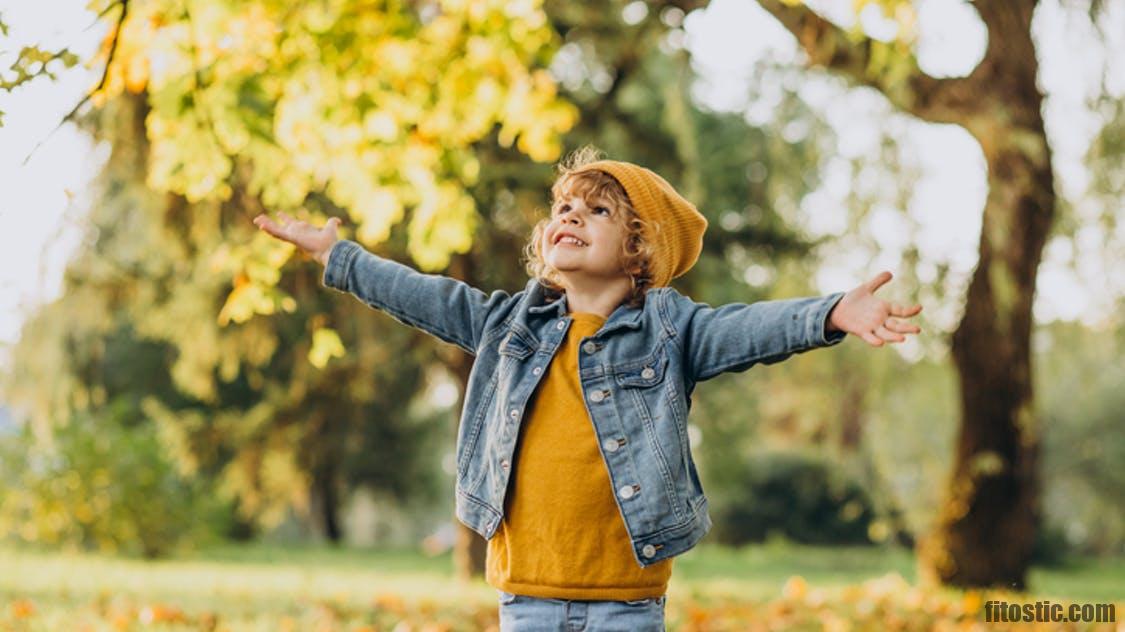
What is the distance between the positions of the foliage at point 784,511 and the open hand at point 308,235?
14.3 m

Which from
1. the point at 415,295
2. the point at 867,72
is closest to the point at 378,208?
the point at 415,295

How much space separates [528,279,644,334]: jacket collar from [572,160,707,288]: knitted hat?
4.6 inches

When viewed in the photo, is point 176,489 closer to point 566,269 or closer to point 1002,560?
point 1002,560

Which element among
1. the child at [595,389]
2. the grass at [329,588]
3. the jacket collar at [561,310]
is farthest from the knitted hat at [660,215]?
the grass at [329,588]

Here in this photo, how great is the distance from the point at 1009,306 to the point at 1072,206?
0.88 metres

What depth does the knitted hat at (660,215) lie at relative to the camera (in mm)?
2496

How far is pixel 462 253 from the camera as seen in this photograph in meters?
7.76

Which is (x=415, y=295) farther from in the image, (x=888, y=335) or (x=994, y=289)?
(x=994, y=289)

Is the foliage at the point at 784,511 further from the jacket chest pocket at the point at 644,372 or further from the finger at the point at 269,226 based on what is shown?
the jacket chest pocket at the point at 644,372

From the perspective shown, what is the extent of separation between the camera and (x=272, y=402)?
11273mm

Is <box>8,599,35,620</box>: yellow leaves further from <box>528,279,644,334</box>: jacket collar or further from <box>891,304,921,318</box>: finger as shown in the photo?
<box>891,304,921,318</box>: finger

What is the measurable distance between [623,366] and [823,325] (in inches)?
16.7

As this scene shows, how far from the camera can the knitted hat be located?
98.3 inches

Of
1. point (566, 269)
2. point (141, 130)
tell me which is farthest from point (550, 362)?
point (141, 130)
